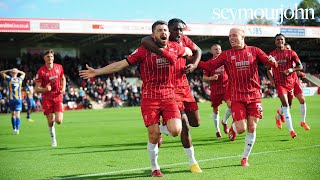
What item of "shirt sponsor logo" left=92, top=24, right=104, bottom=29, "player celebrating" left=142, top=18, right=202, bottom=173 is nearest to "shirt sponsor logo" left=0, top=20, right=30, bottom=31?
"shirt sponsor logo" left=92, top=24, right=104, bottom=29

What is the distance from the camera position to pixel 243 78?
8602 millimetres

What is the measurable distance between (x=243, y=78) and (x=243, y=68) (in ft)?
0.60

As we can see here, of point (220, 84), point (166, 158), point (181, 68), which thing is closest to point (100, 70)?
point (181, 68)

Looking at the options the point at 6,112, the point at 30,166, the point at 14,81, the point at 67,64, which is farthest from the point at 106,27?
the point at 30,166

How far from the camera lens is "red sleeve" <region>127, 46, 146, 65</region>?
7.43 meters

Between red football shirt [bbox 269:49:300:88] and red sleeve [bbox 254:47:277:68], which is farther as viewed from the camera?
red football shirt [bbox 269:49:300:88]

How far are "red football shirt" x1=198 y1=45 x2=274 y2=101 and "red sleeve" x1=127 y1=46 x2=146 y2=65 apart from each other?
5.20ft

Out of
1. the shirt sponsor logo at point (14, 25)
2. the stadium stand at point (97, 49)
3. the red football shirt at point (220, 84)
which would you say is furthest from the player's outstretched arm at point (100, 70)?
the shirt sponsor logo at point (14, 25)

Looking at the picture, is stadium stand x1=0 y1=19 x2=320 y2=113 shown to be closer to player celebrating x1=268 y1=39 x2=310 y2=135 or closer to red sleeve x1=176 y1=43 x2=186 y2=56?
player celebrating x1=268 y1=39 x2=310 y2=135

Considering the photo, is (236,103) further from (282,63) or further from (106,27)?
(106,27)

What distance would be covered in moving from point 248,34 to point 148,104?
3804 cm

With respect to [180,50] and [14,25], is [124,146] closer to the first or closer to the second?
[180,50]

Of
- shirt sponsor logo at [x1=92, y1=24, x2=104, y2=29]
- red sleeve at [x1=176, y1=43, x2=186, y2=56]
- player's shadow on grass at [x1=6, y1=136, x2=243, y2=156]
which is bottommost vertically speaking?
player's shadow on grass at [x1=6, y1=136, x2=243, y2=156]

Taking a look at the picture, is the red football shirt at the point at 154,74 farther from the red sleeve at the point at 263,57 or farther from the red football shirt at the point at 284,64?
the red football shirt at the point at 284,64
